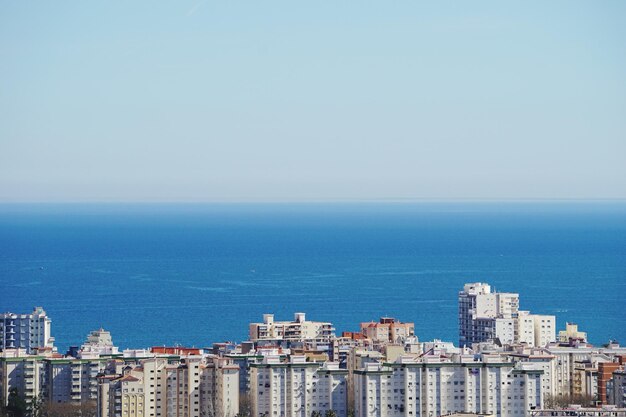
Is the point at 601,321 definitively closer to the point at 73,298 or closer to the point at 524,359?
the point at 73,298

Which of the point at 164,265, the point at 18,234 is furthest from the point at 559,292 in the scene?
the point at 18,234

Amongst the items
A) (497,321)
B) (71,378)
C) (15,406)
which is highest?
(497,321)

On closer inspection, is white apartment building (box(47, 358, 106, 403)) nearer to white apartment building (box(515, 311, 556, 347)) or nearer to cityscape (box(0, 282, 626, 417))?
cityscape (box(0, 282, 626, 417))

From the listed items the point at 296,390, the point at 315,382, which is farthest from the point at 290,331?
Answer: the point at 296,390

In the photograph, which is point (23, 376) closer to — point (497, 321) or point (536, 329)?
point (497, 321)

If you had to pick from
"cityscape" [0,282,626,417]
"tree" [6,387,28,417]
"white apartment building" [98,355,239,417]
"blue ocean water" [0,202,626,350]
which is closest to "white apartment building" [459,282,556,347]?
"blue ocean water" [0,202,626,350]

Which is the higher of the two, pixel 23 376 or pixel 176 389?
pixel 23 376
